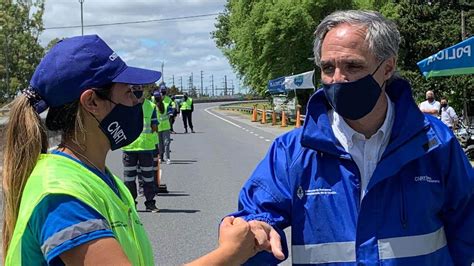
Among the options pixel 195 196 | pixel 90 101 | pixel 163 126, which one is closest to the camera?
pixel 90 101

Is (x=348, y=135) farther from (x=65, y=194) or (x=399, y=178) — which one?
(x=65, y=194)

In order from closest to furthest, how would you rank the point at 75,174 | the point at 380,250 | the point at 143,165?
the point at 75,174 → the point at 380,250 → the point at 143,165

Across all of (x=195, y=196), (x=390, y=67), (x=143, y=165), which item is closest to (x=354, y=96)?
(x=390, y=67)

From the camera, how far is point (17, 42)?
71.1 meters

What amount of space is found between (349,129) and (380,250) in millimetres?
503

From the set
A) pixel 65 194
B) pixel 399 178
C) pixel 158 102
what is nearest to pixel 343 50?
pixel 399 178

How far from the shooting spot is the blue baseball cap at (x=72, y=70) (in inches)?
88.8

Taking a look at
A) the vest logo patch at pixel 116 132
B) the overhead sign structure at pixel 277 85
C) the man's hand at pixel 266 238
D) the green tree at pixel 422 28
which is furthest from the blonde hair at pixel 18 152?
the green tree at pixel 422 28

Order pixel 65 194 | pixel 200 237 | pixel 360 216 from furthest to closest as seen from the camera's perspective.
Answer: pixel 200 237
pixel 360 216
pixel 65 194

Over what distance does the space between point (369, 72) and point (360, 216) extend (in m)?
0.58

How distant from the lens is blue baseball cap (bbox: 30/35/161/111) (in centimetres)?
226

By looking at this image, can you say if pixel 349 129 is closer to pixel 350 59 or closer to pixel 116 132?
pixel 350 59

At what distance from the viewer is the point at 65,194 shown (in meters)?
2.03

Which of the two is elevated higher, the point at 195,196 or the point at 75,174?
the point at 75,174
